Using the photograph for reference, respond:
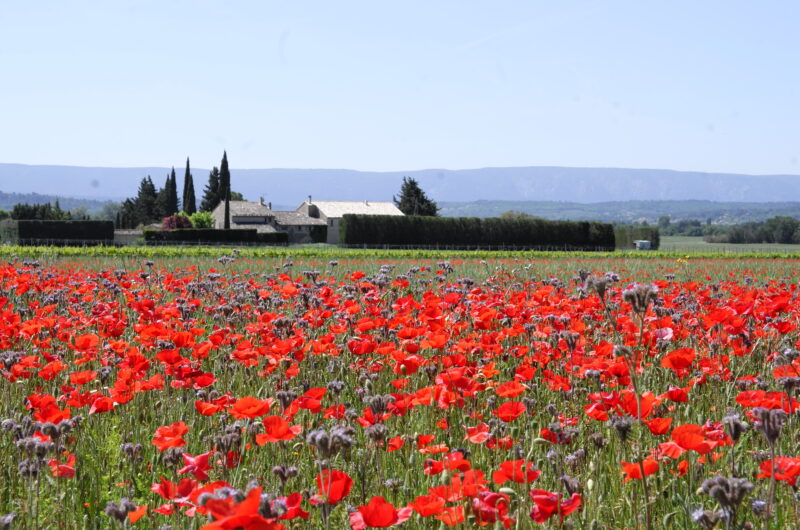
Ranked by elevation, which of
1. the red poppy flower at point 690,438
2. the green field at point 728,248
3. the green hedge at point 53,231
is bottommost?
the green field at point 728,248

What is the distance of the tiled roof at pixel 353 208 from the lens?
97556 millimetres

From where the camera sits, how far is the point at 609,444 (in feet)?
13.0

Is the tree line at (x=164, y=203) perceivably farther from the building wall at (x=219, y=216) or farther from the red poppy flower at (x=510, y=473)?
the red poppy flower at (x=510, y=473)

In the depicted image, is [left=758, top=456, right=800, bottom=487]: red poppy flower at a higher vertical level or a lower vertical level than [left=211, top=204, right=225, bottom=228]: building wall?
lower

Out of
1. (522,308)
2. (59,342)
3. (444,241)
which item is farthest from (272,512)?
(444,241)

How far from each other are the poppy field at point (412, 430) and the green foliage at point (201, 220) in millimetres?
87502

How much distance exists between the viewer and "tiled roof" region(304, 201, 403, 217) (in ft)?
320

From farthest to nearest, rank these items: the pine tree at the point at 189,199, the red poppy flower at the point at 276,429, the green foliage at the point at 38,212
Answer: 1. the pine tree at the point at 189,199
2. the green foliage at the point at 38,212
3. the red poppy flower at the point at 276,429

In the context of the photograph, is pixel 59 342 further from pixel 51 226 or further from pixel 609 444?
pixel 51 226

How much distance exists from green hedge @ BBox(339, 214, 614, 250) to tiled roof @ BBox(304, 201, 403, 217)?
1552 inches

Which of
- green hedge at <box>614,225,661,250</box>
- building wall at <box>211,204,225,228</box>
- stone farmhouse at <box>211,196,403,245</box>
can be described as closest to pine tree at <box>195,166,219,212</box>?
stone farmhouse at <box>211,196,403,245</box>

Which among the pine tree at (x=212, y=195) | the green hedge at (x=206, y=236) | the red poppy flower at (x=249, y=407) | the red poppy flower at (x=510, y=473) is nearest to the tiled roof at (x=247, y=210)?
the pine tree at (x=212, y=195)

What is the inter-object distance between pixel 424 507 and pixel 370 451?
152 centimetres

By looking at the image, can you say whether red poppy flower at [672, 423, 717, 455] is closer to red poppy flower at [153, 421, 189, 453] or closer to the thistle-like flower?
the thistle-like flower
